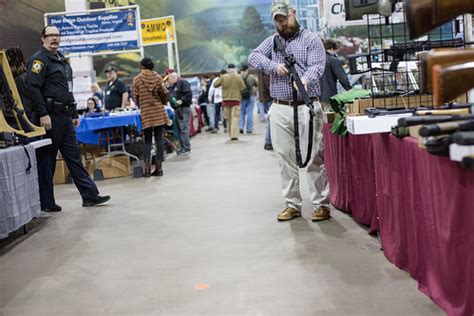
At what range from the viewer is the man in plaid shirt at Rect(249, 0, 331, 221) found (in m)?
5.53

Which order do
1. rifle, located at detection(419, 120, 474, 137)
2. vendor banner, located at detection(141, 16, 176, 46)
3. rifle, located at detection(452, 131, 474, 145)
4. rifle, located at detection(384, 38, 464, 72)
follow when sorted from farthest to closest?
vendor banner, located at detection(141, 16, 176, 46) → rifle, located at detection(384, 38, 464, 72) → rifle, located at detection(419, 120, 474, 137) → rifle, located at detection(452, 131, 474, 145)

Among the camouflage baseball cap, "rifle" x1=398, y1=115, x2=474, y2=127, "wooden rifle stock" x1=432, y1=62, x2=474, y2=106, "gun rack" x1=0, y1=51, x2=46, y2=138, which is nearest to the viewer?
"wooden rifle stock" x1=432, y1=62, x2=474, y2=106

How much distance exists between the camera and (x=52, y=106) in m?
6.84

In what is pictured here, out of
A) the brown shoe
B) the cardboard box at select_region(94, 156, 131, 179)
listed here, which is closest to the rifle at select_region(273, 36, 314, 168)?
the brown shoe

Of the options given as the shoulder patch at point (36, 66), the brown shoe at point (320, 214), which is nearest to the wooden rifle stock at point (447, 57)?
the brown shoe at point (320, 214)

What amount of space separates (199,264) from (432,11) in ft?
9.71

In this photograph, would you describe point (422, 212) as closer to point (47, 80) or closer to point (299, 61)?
point (299, 61)

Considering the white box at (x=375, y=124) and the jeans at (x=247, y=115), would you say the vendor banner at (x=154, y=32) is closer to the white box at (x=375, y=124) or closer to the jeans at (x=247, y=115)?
the jeans at (x=247, y=115)

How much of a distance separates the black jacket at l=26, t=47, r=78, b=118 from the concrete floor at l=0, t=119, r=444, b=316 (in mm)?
1095

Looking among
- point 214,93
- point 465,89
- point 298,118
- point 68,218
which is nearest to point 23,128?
point 68,218

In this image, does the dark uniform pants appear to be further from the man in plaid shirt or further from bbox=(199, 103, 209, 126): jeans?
bbox=(199, 103, 209, 126): jeans

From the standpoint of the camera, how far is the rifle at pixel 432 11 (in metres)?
1.96

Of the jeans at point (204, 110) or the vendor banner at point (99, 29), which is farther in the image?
the jeans at point (204, 110)

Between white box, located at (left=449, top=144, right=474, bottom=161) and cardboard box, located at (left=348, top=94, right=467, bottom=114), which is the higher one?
cardboard box, located at (left=348, top=94, right=467, bottom=114)
